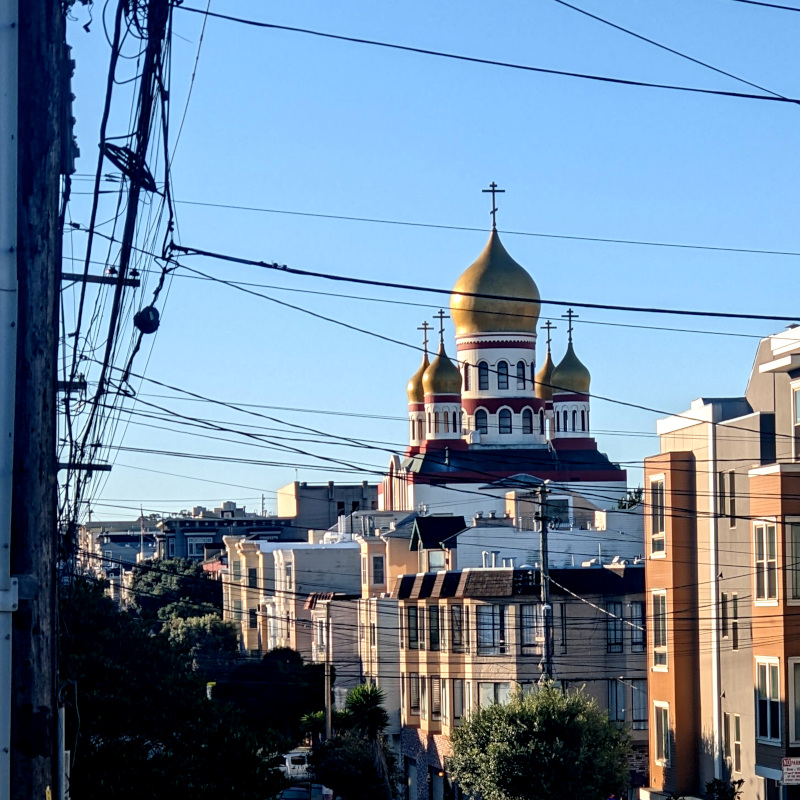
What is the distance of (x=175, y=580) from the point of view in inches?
4067

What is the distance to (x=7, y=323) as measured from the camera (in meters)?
8.64

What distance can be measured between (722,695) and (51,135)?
27.4 m

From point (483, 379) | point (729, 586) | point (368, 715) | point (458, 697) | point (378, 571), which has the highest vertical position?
point (483, 379)

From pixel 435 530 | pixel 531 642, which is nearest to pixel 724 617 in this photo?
pixel 531 642

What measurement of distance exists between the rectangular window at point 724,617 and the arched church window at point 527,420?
227 feet

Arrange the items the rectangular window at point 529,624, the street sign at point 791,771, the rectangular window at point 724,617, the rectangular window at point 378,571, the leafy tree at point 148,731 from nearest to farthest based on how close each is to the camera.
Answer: the leafy tree at point 148,731 → the street sign at point 791,771 → the rectangular window at point 724,617 → the rectangular window at point 529,624 → the rectangular window at point 378,571

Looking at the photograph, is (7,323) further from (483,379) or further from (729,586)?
(483,379)

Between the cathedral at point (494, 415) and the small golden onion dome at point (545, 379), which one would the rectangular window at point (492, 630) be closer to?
the cathedral at point (494, 415)

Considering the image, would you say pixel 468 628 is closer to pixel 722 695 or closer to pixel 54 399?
pixel 722 695

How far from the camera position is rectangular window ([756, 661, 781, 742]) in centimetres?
3045

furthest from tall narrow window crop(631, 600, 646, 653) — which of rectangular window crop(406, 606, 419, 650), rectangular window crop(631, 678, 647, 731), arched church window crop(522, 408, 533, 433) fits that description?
arched church window crop(522, 408, 533, 433)

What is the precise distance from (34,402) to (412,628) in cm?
4637

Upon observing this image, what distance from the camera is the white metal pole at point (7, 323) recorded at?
8555mm

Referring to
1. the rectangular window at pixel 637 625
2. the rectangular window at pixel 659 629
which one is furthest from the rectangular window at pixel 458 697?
the rectangular window at pixel 659 629
